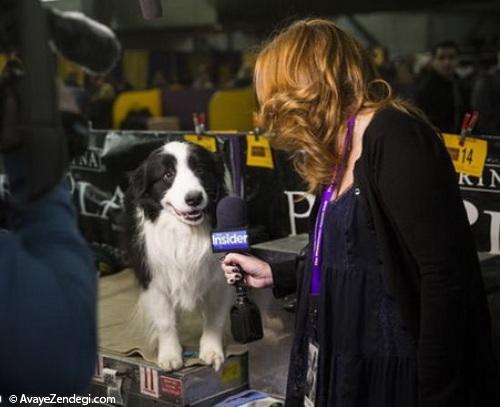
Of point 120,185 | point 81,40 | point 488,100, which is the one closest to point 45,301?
point 81,40

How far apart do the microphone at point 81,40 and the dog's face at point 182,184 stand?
64 cm

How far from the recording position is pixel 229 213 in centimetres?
171

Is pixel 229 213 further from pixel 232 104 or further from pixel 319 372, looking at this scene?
pixel 232 104

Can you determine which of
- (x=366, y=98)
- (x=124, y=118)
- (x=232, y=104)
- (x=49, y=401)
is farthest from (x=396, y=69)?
(x=49, y=401)

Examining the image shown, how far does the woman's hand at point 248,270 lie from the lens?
5.58 feet

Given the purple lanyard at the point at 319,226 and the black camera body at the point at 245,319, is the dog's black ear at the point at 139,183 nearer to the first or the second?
the black camera body at the point at 245,319

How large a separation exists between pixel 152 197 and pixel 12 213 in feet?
3.59

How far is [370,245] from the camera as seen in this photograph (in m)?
1.40

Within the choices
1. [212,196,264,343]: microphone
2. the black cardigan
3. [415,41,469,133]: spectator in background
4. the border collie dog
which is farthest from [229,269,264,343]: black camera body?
[415,41,469,133]: spectator in background

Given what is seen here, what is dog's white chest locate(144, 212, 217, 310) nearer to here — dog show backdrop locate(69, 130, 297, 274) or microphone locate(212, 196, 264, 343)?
microphone locate(212, 196, 264, 343)

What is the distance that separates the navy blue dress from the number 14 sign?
77cm

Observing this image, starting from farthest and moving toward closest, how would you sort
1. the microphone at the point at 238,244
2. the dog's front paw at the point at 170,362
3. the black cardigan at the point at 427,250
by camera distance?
1. the dog's front paw at the point at 170,362
2. the microphone at the point at 238,244
3. the black cardigan at the point at 427,250

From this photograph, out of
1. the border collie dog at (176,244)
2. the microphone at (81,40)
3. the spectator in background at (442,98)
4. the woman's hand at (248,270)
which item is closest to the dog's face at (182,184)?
the border collie dog at (176,244)

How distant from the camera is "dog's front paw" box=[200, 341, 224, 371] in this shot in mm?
1971
